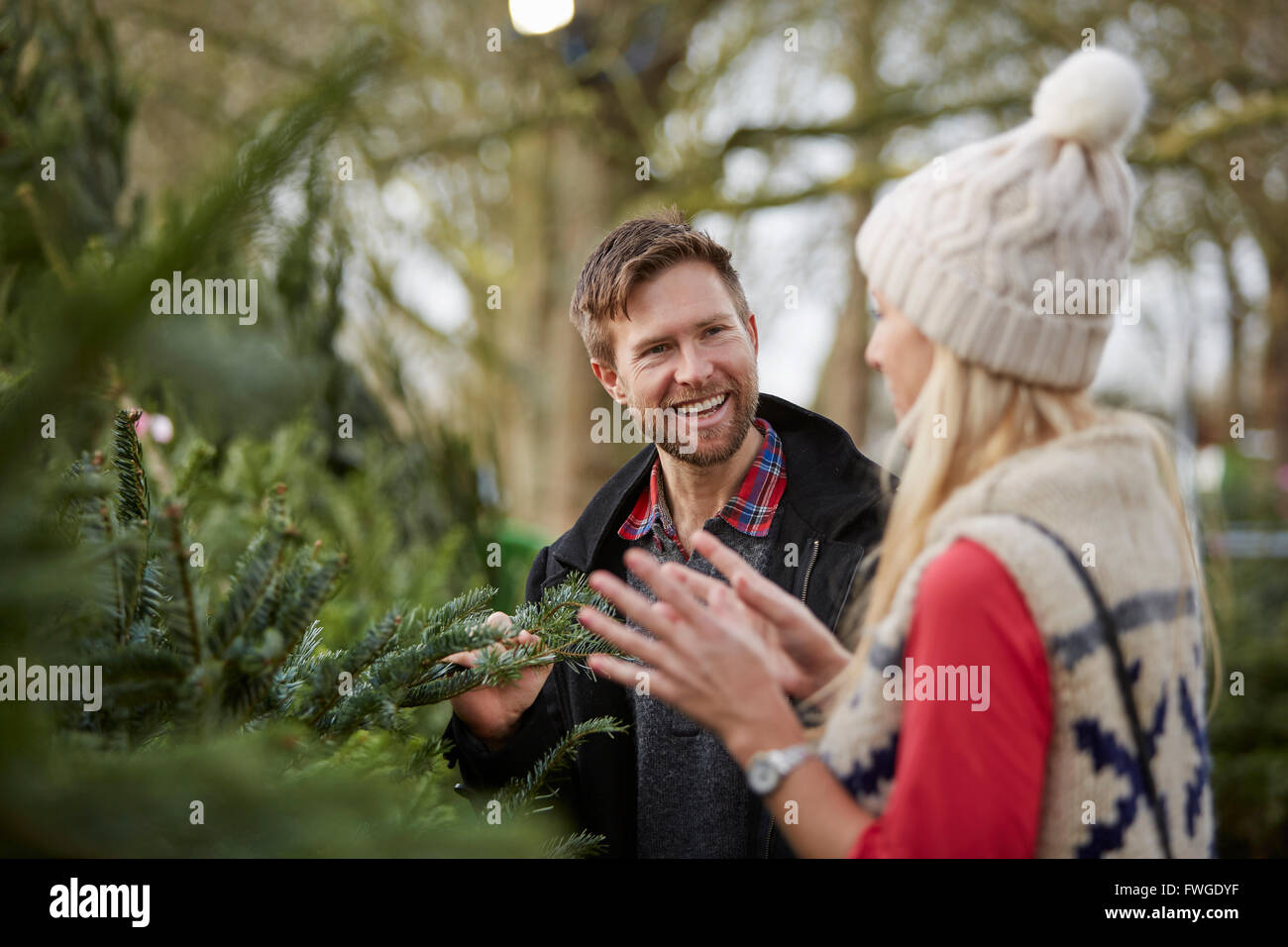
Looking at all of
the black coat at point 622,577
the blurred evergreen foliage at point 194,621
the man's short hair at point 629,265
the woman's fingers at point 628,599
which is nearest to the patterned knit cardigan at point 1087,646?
the woman's fingers at point 628,599

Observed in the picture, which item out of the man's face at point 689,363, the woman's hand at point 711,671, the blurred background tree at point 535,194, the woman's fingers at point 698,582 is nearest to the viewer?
the woman's hand at point 711,671

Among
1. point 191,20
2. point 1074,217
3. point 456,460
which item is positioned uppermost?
point 191,20

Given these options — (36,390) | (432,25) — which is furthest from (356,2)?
(36,390)

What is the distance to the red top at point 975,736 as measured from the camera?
42.4 inches

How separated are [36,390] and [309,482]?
2686 mm

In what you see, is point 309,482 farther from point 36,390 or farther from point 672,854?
point 36,390

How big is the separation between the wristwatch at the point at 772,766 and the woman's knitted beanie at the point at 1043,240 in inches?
19.7

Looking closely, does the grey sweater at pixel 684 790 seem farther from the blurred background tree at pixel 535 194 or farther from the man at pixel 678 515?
the blurred background tree at pixel 535 194

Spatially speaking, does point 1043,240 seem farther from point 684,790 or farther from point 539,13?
point 539,13

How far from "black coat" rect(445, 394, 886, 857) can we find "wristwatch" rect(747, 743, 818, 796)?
66 centimetres

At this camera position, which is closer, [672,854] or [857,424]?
[672,854]

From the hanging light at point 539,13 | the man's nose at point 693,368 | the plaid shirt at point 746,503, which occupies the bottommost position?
the plaid shirt at point 746,503

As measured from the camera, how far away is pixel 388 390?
4.06 m

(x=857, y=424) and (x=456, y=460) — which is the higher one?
(x=857, y=424)
